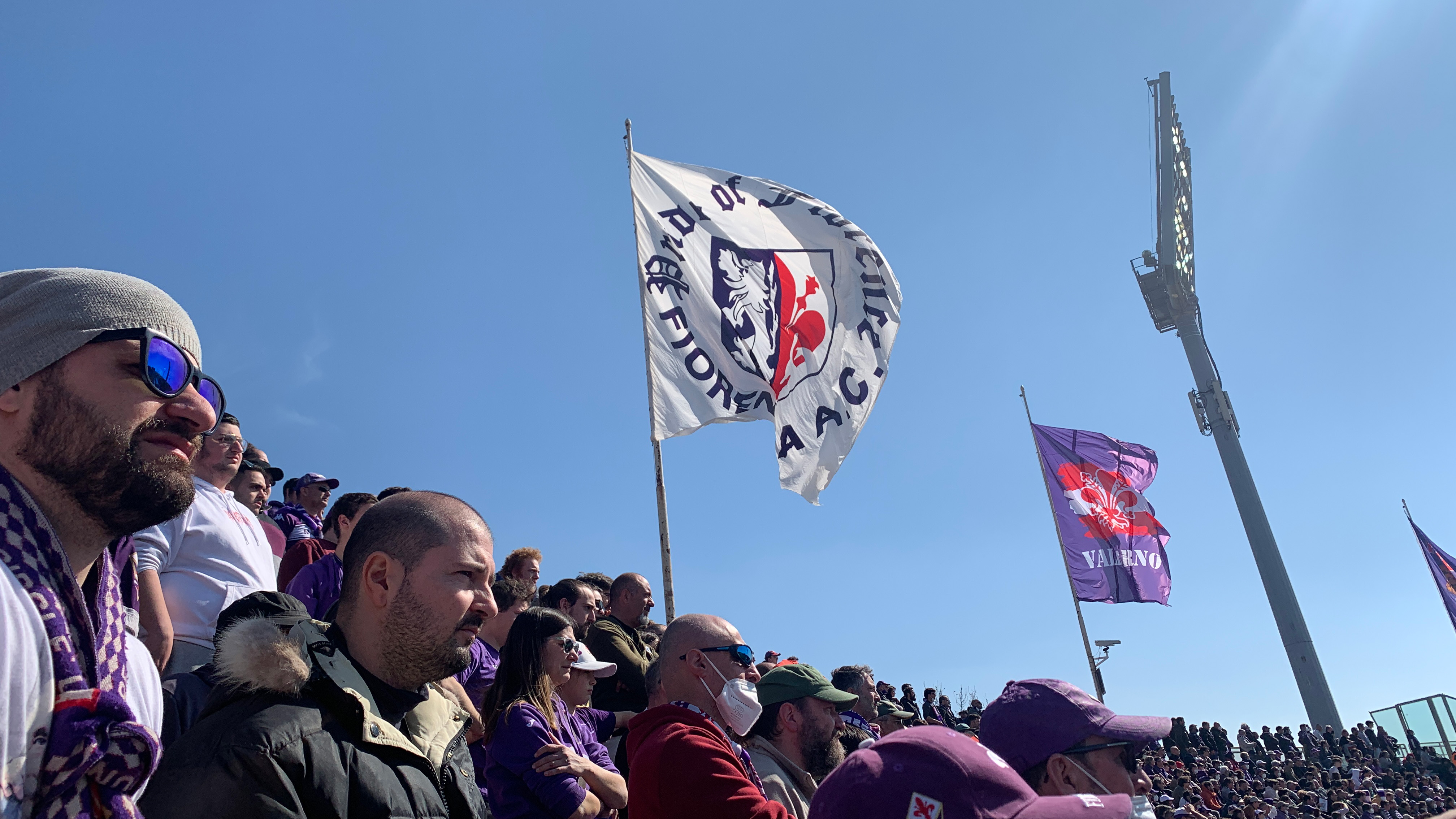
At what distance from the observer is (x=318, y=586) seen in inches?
177

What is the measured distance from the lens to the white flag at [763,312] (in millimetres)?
9055

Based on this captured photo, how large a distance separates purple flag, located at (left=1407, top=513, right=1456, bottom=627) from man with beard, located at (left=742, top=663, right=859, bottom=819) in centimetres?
2390

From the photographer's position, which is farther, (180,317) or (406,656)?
(406,656)

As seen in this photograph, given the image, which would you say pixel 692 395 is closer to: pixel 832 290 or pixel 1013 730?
pixel 832 290

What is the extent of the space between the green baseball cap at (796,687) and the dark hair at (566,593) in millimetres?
1893

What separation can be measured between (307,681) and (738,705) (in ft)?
8.81

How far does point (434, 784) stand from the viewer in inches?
90.0

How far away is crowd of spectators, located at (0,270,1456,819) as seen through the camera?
1.61 meters

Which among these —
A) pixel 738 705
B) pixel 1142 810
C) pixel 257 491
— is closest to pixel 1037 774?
pixel 1142 810

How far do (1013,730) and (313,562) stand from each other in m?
3.43

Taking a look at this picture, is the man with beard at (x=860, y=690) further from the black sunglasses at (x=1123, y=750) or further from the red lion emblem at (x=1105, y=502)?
the red lion emblem at (x=1105, y=502)

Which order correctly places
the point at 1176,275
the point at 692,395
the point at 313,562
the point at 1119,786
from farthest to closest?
Result: 1. the point at 1176,275
2. the point at 692,395
3. the point at 313,562
4. the point at 1119,786

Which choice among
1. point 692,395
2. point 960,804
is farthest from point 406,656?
point 692,395

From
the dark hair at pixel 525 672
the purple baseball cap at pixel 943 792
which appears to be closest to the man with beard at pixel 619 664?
the dark hair at pixel 525 672
